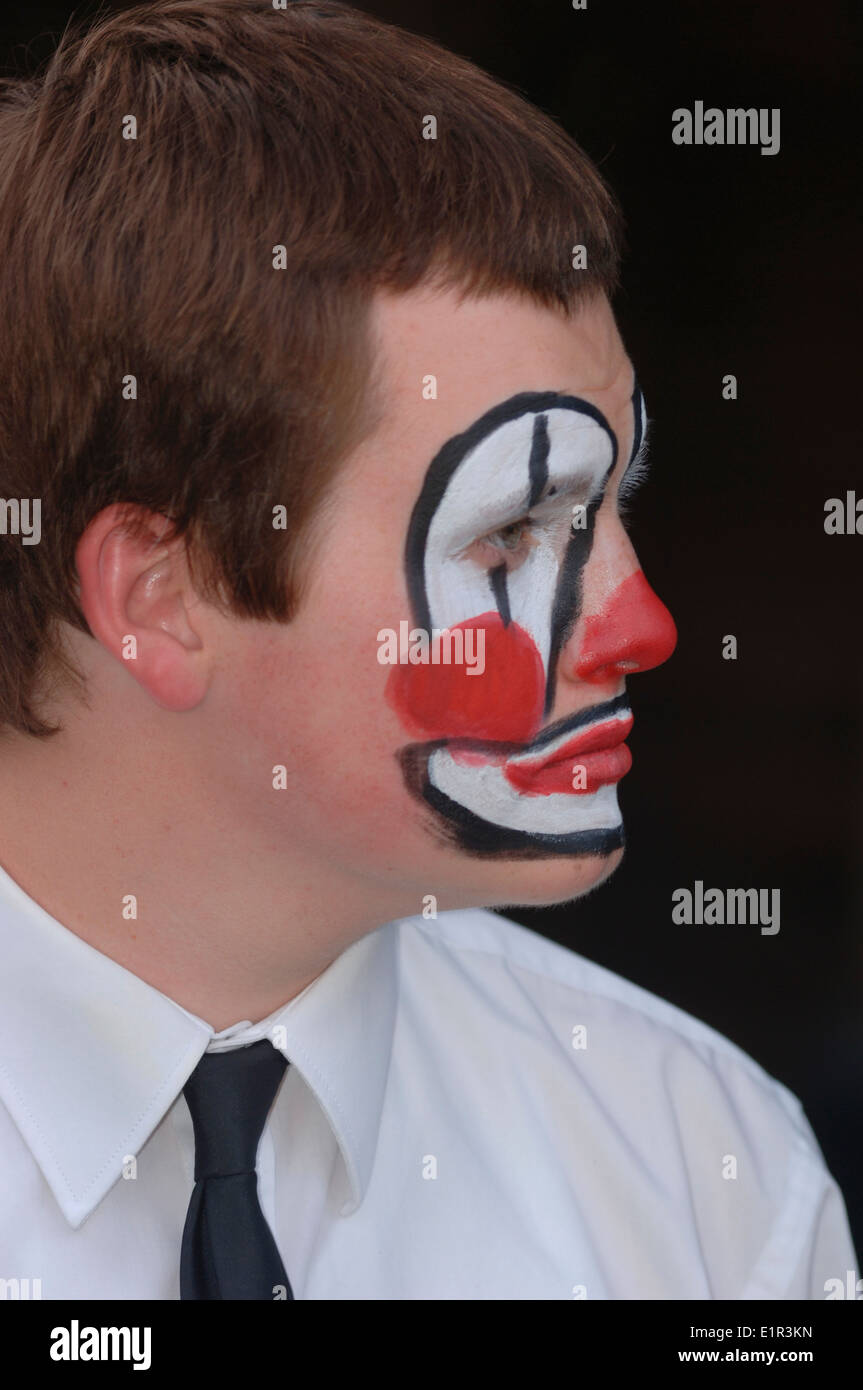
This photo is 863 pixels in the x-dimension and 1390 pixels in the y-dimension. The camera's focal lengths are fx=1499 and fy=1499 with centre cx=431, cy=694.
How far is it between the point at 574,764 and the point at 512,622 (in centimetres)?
16

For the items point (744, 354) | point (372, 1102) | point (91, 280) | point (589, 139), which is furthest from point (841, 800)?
point (91, 280)

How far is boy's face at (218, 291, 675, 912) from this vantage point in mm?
1354

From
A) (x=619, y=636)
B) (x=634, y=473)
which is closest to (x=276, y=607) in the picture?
(x=619, y=636)

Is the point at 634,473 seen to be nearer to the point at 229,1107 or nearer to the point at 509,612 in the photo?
the point at 509,612

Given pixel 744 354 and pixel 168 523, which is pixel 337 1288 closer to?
pixel 168 523

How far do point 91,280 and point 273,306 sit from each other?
0.17 meters

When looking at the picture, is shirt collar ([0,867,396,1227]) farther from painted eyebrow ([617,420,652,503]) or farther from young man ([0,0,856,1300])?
painted eyebrow ([617,420,652,503])

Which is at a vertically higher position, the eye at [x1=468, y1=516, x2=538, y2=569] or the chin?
the eye at [x1=468, y1=516, x2=538, y2=569]

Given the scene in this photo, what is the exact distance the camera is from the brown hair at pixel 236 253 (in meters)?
1.32

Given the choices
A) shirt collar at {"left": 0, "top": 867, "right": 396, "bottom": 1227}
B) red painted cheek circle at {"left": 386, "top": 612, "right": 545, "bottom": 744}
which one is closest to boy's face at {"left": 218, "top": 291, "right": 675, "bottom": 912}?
red painted cheek circle at {"left": 386, "top": 612, "right": 545, "bottom": 744}

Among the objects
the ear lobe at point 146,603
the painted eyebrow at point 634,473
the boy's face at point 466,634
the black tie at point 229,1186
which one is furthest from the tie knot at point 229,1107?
the painted eyebrow at point 634,473

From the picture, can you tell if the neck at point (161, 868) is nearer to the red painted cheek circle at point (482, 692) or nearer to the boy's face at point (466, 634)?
the boy's face at point (466, 634)

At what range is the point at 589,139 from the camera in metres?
2.64

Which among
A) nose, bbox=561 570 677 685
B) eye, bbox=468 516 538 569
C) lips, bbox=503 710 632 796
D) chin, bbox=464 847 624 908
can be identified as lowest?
chin, bbox=464 847 624 908
